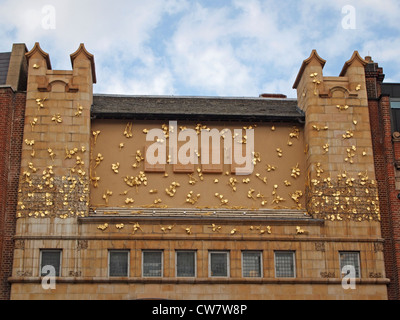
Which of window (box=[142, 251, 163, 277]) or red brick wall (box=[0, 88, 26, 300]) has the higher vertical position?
red brick wall (box=[0, 88, 26, 300])

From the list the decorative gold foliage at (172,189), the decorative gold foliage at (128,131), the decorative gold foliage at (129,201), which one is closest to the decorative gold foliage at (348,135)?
the decorative gold foliage at (172,189)

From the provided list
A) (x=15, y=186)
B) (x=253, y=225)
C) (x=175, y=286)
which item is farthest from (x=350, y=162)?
(x=15, y=186)

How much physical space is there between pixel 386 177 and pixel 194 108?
851 centimetres

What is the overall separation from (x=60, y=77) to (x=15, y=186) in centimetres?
490

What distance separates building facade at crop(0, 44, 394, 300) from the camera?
25641 millimetres

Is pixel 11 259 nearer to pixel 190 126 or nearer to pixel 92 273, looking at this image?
pixel 92 273

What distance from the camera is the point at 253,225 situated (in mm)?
26453

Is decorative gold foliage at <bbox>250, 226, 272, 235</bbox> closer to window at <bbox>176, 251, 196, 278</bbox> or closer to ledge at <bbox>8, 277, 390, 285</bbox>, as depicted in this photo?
ledge at <bbox>8, 277, 390, 285</bbox>

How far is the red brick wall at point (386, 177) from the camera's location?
86.8ft

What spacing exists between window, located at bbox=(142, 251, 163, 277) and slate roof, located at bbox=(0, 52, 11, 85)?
979cm
